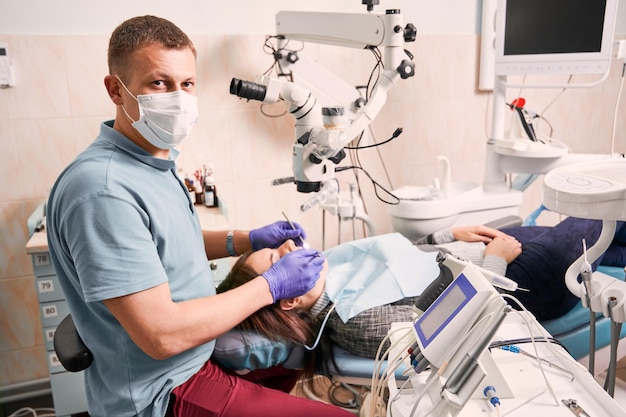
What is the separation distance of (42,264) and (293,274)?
41.3 inches

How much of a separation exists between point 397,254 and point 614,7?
1.22 meters

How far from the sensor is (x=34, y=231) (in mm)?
1927

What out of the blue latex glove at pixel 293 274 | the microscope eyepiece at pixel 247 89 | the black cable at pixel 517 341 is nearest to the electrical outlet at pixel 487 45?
the microscope eyepiece at pixel 247 89

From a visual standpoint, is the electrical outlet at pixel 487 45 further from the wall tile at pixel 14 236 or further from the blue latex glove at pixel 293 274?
the wall tile at pixel 14 236

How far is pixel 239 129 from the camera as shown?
7.81ft

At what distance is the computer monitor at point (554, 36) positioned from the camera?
1919 millimetres

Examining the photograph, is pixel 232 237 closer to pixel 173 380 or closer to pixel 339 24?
pixel 173 380

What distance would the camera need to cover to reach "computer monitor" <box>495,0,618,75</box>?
6.30ft

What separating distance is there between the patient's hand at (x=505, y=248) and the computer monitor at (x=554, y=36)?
744 millimetres

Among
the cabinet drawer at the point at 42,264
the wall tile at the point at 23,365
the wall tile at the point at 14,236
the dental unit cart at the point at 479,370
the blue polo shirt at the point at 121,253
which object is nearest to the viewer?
the dental unit cart at the point at 479,370

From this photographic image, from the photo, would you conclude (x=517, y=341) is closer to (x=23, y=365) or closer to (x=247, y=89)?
(x=247, y=89)

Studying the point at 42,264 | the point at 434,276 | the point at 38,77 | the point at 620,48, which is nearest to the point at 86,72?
the point at 38,77

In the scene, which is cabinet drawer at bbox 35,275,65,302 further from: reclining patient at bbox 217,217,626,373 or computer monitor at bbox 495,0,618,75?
computer monitor at bbox 495,0,618,75

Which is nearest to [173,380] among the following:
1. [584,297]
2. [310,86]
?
[584,297]
